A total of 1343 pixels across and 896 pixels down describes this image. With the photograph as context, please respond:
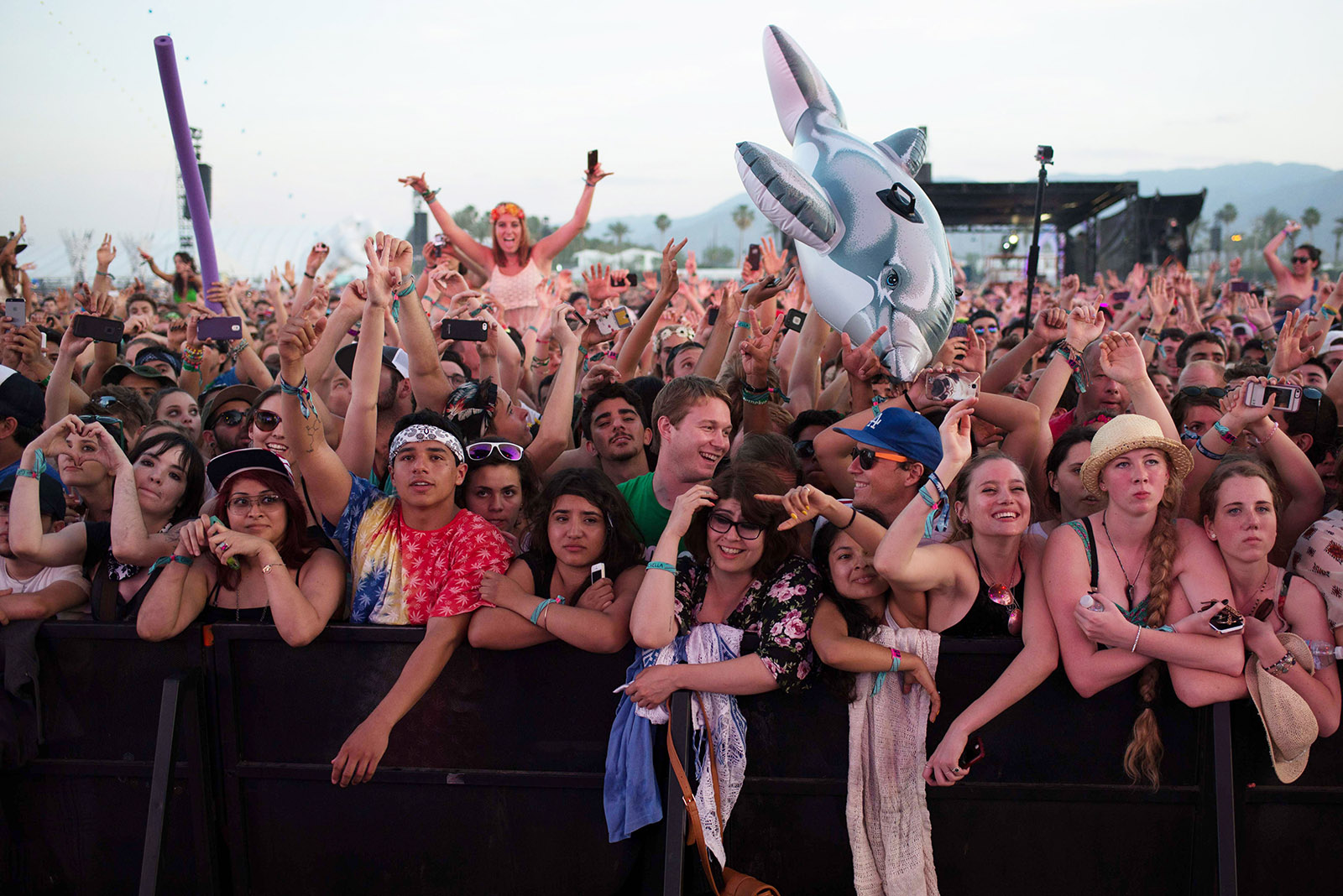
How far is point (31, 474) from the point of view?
3168 mm

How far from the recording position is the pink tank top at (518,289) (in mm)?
7582

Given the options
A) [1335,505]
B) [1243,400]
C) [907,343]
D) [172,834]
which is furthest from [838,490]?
[172,834]

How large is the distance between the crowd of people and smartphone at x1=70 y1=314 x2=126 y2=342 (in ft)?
0.23

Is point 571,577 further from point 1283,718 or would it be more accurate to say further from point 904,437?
point 1283,718

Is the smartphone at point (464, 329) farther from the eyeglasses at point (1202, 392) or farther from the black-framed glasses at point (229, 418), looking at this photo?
the eyeglasses at point (1202, 392)

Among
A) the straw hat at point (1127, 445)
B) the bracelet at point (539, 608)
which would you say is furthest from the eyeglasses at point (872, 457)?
the bracelet at point (539, 608)

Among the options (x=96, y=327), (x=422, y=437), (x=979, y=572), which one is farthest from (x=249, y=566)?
(x=979, y=572)

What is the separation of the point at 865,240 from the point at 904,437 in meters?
1.12

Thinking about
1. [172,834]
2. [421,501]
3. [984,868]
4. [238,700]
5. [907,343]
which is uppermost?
[907,343]

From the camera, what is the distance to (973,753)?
269 centimetres

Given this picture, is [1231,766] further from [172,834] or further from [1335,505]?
[172,834]

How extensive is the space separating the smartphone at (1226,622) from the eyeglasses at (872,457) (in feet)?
3.15

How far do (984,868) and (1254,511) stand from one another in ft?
4.27

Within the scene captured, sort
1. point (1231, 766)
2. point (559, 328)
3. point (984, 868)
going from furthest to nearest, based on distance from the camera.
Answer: point (559, 328) → point (984, 868) → point (1231, 766)
